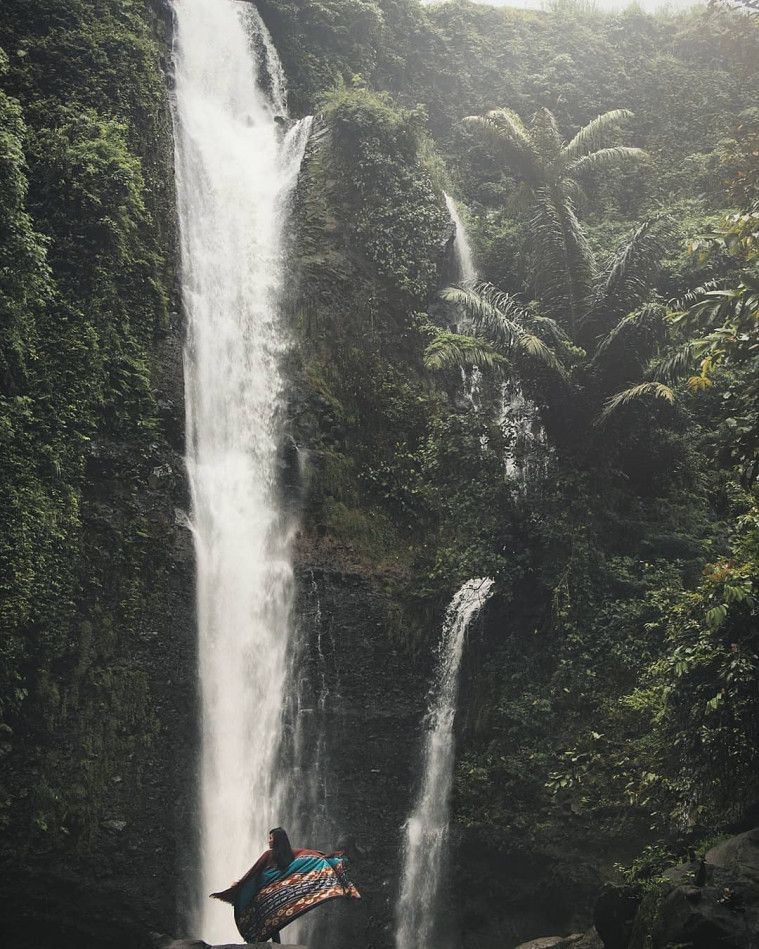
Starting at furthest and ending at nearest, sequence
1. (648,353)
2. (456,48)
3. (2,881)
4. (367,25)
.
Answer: (456,48)
(367,25)
(648,353)
(2,881)

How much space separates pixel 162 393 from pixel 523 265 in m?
8.28

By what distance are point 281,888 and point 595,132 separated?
45.2 feet

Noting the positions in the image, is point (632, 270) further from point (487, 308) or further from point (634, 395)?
point (634, 395)

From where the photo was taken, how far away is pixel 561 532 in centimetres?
1263

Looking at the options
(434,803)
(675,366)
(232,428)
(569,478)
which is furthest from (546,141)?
(434,803)

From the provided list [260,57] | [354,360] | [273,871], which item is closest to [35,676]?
[273,871]

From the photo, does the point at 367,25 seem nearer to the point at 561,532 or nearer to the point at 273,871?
the point at 561,532

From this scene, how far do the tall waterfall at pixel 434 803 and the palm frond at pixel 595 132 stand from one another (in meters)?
8.65

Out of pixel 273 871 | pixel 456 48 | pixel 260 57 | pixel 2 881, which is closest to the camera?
pixel 273 871

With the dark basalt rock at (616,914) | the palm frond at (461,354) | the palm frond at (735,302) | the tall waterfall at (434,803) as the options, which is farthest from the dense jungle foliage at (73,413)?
the palm frond at (735,302)

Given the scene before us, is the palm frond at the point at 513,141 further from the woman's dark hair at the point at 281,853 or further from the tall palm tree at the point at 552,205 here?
the woman's dark hair at the point at 281,853

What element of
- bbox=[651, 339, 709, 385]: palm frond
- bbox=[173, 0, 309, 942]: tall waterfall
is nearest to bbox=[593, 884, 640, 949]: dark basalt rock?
bbox=[173, 0, 309, 942]: tall waterfall

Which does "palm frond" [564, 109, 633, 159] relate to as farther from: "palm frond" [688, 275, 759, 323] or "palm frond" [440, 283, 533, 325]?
"palm frond" [688, 275, 759, 323]

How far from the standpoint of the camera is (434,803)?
40.7 ft
